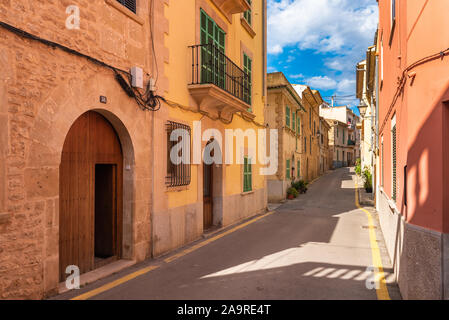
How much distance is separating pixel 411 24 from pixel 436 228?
2866mm

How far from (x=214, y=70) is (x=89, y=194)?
5.37 metres

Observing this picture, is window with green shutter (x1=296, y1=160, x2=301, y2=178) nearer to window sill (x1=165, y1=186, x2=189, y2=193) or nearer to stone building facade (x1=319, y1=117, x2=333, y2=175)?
stone building facade (x1=319, y1=117, x2=333, y2=175)

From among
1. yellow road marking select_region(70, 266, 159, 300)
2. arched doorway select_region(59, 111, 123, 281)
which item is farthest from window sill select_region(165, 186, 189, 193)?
yellow road marking select_region(70, 266, 159, 300)

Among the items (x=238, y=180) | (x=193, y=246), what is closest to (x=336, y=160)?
(x=238, y=180)

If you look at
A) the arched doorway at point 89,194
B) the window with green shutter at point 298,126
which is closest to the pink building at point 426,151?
the arched doorway at point 89,194

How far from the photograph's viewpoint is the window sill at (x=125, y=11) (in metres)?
5.88

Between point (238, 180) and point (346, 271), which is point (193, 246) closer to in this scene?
point (346, 271)

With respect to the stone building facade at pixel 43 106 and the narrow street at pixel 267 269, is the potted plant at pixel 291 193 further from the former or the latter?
the stone building facade at pixel 43 106

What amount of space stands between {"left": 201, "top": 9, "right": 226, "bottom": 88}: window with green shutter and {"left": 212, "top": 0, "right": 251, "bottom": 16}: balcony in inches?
26.6

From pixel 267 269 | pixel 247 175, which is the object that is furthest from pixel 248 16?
pixel 267 269

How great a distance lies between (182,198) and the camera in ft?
27.0

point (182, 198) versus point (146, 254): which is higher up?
point (182, 198)

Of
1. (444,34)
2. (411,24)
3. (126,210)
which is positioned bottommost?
(126,210)

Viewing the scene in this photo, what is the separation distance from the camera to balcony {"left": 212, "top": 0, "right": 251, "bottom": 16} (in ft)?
33.7
